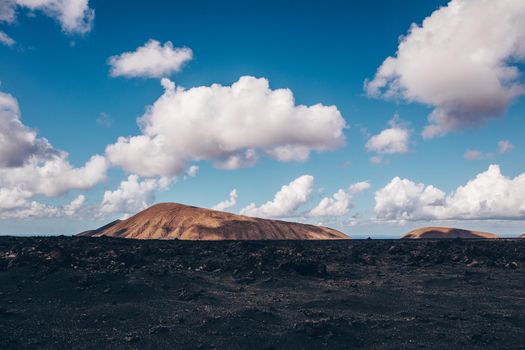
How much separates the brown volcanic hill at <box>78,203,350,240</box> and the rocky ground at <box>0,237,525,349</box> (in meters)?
96.9

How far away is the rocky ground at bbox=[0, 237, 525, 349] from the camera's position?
57.9 ft

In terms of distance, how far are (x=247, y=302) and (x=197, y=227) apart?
384 feet

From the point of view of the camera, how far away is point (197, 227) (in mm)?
138250

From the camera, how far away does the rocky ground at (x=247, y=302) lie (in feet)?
57.9

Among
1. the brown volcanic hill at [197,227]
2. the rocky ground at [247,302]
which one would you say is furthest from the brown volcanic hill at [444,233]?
the rocky ground at [247,302]

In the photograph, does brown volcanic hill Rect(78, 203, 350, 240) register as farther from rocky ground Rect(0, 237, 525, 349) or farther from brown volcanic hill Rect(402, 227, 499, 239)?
rocky ground Rect(0, 237, 525, 349)

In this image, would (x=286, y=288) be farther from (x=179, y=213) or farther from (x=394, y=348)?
(x=179, y=213)

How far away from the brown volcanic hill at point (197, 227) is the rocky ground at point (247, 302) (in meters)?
96.9

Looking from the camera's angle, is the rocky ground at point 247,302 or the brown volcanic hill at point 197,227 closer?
the rocky ground at point 247,302

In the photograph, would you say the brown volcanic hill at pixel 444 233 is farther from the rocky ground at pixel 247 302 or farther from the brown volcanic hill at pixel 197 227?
the rocky ground at pixel 247 302

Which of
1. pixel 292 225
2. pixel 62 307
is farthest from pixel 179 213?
pixel 62 307

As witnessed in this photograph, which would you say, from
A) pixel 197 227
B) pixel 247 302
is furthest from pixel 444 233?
pixel 247 302

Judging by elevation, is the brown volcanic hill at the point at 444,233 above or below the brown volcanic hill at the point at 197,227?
below

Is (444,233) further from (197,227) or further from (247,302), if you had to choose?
(247,302)
